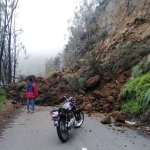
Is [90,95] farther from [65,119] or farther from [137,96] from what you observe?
[65,119]

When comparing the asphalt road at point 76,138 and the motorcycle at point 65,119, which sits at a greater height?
the motorcycle at point 65,119

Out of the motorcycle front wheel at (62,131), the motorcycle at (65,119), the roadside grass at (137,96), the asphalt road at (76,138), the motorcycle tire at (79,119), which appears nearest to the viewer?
the asphalt road at (76,138)

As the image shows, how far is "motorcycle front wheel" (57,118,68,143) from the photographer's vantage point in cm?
713

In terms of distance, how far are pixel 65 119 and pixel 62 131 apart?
58 cm

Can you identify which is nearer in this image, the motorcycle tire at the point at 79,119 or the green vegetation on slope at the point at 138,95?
the motorcycle tire at the point at 79,119

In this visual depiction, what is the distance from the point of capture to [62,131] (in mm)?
7391

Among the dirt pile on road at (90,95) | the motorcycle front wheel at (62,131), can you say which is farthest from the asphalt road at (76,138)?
the dirt pile on road at (90,95)

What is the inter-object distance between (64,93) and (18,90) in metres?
5.37

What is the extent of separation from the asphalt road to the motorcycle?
0.24m

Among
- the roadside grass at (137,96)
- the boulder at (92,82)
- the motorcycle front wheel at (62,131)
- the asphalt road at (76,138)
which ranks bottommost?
the asphalt road at (76,138)

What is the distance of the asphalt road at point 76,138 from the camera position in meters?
6.72

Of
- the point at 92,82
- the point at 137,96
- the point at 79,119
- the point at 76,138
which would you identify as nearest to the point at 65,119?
the point at 76,138

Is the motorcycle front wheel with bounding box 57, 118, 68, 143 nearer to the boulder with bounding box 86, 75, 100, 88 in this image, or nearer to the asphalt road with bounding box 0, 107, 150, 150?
the asphalt road with bounding box 0, 107, 150, 150

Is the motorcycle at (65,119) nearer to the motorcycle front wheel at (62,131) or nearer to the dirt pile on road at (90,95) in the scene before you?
the motorcycle front wheel at (62,131)
